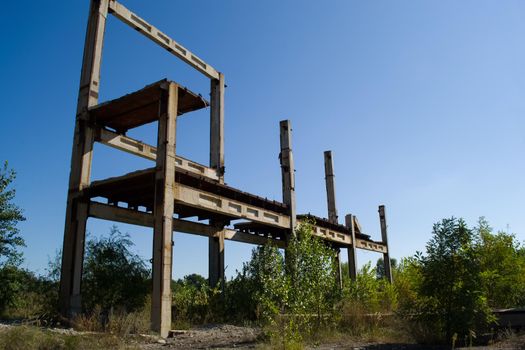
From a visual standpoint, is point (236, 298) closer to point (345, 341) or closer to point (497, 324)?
point (345, 341)

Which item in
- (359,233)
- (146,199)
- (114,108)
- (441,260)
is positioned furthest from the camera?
(359,233)

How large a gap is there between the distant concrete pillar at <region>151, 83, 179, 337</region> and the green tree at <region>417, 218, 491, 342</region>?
21.8 ft

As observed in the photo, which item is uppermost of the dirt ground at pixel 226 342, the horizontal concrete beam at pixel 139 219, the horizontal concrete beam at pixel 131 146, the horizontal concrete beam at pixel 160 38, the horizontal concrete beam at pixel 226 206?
the horizontal concrete beam at pixel 160 38

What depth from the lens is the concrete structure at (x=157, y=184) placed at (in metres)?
12.8

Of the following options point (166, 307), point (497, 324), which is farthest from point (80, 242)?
point (497, 324)

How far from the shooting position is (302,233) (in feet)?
39.3

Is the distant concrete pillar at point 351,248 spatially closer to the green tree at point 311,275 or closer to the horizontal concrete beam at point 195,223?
the horizontal concrete beam at point 195,223

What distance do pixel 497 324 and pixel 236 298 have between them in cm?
977

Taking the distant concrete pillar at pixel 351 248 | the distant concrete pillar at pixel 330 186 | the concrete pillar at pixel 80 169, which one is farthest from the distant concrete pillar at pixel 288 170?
the concrete pillar at pixel 80 169

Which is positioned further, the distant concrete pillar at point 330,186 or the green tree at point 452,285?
the distant concrete pillar at point 330,186

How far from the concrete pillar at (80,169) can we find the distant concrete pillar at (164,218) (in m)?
3.20

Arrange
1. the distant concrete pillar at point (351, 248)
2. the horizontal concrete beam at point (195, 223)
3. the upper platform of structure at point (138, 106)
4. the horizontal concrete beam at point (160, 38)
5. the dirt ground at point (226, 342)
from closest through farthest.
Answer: the dirt ground at point (226, 342), the upper platform of structure at point (138, 106), the horizontal concrete beam at point (195, 223), the horizontal concrete beam at point (160, 38), the distant concrete pillar at point (351, 248)

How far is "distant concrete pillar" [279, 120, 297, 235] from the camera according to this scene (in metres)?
20.5

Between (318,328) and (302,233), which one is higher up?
(302,233)
